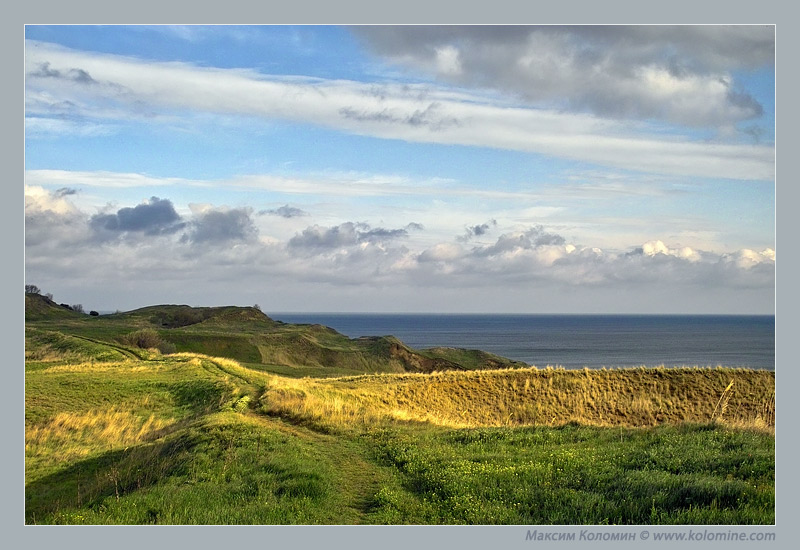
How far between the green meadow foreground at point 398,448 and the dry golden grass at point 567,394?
0.37 feet

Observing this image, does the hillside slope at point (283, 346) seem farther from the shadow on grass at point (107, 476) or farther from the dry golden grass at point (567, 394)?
the shadow on grass at point (107, 476)

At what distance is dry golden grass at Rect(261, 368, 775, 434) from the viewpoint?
29.5 metres

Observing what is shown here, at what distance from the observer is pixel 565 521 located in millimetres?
10047

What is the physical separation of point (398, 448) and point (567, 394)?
61.9ft

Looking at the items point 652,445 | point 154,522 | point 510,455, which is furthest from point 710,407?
point 154,522

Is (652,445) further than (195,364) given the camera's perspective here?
No

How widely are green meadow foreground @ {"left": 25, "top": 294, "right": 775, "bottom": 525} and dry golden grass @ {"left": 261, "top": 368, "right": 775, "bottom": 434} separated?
11 centimetres

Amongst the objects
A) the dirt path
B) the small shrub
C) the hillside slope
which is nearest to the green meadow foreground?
the dirt path

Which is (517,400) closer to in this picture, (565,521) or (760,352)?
(565,521)

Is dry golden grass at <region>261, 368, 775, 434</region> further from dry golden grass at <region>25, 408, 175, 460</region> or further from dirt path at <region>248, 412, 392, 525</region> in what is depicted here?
dirt path at <region>248, 412, 392, 525</region>

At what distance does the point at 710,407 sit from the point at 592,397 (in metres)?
6.07

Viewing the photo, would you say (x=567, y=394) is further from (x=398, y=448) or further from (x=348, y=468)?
(x=348, y=468)

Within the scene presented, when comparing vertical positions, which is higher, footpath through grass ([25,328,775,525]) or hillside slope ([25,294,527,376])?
footpath through grass ([25,328,775,525])

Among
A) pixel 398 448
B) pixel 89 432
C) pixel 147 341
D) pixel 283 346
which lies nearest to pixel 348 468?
pixel 398 448
